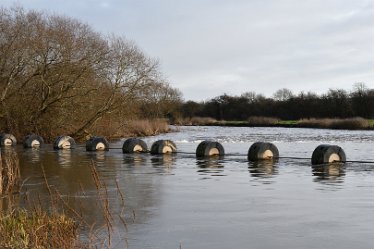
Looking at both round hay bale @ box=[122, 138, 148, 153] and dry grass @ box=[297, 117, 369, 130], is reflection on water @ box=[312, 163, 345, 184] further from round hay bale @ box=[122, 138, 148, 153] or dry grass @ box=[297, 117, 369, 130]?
dry grass @ box=[297, 117, 369, 130]

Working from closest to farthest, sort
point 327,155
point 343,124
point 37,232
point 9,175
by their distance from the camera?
point 37,232, point 9,175, point 327,155, point 343,124

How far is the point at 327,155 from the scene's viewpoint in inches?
714

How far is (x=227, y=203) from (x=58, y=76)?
28844 millimetres

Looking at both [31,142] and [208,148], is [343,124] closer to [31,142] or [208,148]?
[31,142]

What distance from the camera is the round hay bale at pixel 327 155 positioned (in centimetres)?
1806

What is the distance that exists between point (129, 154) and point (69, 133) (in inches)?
615

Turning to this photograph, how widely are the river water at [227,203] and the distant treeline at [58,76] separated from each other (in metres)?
19.9

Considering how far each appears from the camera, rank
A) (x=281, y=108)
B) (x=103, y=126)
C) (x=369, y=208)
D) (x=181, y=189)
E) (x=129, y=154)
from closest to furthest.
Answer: (x=369, y=208) < (x=181, y=189) < (x=129, y=154) < (x=103, y=126) < (x=281, y=108)

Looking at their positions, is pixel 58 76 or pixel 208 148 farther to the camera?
pixel 58 76

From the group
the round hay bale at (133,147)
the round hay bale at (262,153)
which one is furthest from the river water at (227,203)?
the round hay bale at (133,147)

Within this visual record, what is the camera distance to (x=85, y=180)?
13734mm

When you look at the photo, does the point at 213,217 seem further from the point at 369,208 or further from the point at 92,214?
the point at 369,208

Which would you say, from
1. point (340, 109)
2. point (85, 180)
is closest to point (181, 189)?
point (85, 180)

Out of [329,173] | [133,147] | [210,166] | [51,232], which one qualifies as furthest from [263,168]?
[51,232]
